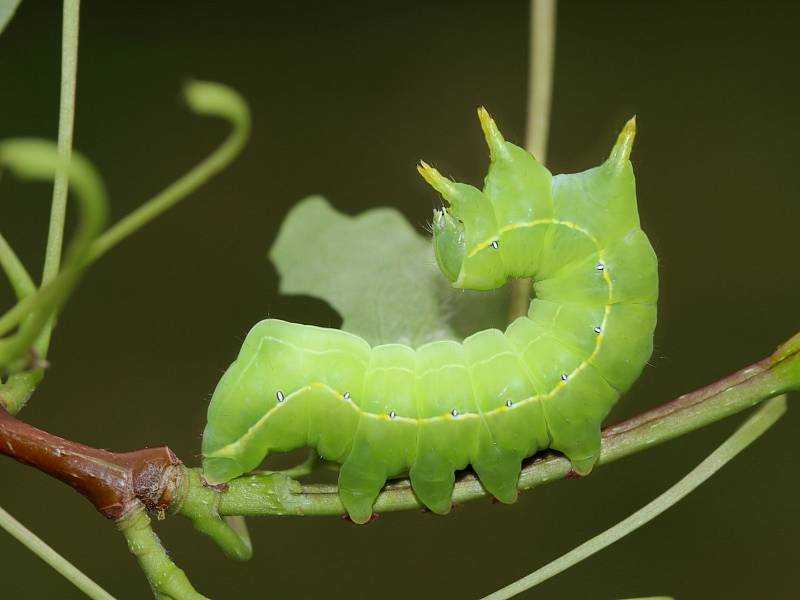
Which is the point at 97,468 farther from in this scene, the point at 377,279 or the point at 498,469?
the point at 377,279

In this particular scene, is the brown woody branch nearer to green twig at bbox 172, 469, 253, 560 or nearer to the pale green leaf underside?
green twig at bbox 172, 469, 253, 560

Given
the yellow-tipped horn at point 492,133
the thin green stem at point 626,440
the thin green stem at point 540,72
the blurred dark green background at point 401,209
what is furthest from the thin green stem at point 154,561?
the blurred dark green background at point 401,209

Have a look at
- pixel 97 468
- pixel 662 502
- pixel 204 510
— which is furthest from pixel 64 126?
pixel 662 502

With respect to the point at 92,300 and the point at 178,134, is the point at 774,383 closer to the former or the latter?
the point at 92,300

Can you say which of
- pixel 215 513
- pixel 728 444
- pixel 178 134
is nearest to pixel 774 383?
pixel 728 444

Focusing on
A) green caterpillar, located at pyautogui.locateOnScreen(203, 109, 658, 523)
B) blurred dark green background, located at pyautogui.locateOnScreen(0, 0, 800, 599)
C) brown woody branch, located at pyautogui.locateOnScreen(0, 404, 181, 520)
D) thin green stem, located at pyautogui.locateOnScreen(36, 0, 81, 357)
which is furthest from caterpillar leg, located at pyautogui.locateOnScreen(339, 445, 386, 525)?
blurred dark green background, located at pyautogui.locateOnScreen(0, 0, 800, 599)

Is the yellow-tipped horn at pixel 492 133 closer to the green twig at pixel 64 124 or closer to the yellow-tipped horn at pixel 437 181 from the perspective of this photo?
the yellow-tipped horn at pixel 437 181

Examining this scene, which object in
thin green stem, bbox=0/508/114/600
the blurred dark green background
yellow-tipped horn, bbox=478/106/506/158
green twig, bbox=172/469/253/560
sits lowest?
thin green stem, bbox=0/508/114/600
